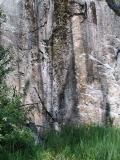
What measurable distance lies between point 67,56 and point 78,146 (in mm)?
3410

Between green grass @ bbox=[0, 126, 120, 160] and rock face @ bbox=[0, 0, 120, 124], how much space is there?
1768 millimetres

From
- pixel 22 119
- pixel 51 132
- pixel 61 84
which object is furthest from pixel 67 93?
pixel 22 119

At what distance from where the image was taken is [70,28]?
1163cm

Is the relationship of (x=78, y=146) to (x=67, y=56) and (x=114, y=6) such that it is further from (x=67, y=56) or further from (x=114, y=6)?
(x=114, y=6)

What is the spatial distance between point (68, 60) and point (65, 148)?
3.38 meters

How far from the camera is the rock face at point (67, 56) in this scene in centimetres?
1102

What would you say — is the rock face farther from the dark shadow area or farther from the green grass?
the green grass

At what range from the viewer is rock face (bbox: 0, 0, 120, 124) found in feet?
36.1

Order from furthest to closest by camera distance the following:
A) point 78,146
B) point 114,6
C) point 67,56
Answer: point 114,6
point 67,56
point 78,146

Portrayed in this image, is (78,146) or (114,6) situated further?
(114,6)

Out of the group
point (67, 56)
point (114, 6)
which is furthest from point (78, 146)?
point (114, 6)

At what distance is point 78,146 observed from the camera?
27.9ft

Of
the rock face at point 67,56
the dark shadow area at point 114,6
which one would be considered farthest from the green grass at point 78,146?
the dark shadow area at point 114,6

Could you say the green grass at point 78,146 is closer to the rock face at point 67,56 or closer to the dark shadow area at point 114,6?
the rock face at point 67,56
